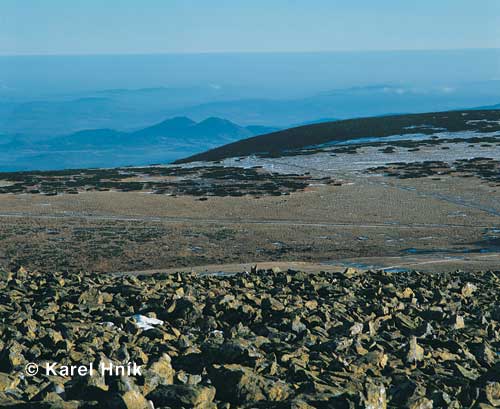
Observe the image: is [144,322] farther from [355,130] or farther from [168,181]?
[355,130]

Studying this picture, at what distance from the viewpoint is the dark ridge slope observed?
124 m

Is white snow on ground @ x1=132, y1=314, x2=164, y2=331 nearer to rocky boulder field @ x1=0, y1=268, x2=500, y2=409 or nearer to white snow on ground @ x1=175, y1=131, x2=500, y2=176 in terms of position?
rocky boulder field @ x1=0, y1=268, x2=500, y2=409

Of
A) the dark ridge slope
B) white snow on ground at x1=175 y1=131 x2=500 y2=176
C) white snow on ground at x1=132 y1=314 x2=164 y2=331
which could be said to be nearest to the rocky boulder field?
white snow on ground at x1=132 y1=314 x2=164 y2=331

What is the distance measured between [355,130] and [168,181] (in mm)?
58190

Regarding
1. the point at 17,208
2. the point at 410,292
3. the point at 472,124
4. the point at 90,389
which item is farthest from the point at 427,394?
the point at 472,124

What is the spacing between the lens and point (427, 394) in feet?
46.8

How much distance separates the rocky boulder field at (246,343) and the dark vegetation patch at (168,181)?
45.4 meters

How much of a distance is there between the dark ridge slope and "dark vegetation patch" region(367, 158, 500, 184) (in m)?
33.7

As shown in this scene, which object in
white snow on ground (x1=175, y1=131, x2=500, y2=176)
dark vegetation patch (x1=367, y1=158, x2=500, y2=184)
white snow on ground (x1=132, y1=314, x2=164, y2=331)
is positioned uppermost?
white snow on ground (x1=132, y1=314, x2=164, y2=331)

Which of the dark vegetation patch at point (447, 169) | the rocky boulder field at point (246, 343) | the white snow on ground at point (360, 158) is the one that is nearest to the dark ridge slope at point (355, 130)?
the white snow on ground at point (360, 158)

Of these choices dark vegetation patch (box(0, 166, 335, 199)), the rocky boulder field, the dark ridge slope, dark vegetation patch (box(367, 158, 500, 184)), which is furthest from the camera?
the dark ridge slope

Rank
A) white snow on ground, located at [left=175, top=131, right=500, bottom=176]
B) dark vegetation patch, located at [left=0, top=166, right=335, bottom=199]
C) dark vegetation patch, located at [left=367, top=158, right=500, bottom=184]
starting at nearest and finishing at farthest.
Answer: dark vegetation patch, located at [left=0, top=166, right=335, bottom=199] < dark vegetation patch, located at [left=367, top=158, right=500, bottom=184] < white snow on ground, located at [left=175, top=131, right=500, bottom=176]

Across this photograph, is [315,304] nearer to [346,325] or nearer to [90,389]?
[346,325]

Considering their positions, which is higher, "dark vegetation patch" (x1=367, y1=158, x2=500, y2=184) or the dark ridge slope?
the dark ridge slope
